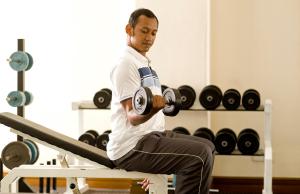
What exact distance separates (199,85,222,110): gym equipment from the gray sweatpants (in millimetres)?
1433

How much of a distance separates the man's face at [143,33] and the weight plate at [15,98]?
1535 millimetres

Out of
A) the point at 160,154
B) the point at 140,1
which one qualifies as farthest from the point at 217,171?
the point at 160,154

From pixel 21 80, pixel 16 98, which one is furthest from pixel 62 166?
pixel 21 80

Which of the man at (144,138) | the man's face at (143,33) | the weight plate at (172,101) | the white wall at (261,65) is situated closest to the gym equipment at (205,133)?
the white wall at (261,65)

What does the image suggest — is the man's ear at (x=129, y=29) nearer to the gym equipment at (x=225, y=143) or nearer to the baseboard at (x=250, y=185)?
the gym equipment at (x=225, y=143)

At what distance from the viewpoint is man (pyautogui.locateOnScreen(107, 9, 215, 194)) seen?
2.34 meters

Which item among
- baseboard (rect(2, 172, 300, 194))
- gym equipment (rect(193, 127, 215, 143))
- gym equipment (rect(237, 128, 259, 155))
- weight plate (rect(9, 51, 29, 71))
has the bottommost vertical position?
baseboard (rect(2, 172, 300, 194))

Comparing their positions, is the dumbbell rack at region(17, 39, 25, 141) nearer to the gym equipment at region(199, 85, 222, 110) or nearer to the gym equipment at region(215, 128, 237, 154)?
the gym equipment at region(199, 85, 222, 110)

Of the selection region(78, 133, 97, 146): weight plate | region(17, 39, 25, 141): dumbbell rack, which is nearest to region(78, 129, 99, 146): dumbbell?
region(78, 133, 97, 146): weight plate

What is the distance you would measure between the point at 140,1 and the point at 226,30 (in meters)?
0.87

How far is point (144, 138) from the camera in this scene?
2.45m

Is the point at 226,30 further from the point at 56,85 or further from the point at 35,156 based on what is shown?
the point at 35,156

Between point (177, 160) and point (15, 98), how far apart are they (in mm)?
1860

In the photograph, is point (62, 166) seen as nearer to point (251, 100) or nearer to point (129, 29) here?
point (129, 29)
